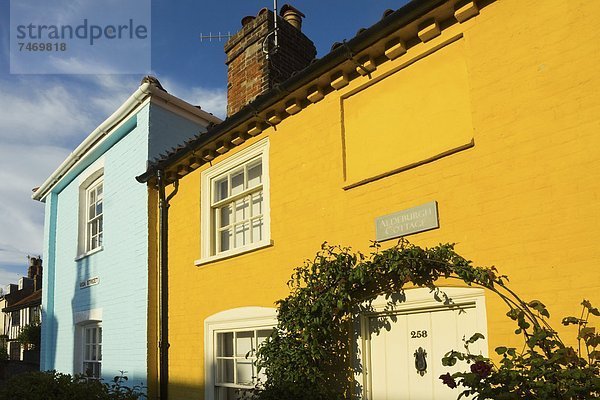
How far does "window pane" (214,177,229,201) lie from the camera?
28.8 feet

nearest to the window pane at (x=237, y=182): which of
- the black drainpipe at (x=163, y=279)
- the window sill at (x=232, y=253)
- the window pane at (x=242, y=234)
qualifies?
the window pane at (x=242, y=234)

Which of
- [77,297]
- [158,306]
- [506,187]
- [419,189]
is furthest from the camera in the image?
[77,297]

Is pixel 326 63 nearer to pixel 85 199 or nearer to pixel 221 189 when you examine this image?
pixel 221 189

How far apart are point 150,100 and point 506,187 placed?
23.9 ft

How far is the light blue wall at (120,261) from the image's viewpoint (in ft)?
32.7

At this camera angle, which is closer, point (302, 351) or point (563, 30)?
point (563, 30)

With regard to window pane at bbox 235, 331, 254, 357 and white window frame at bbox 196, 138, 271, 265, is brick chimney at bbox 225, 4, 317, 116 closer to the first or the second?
white window frame at bbox 196, 138, 271, 265

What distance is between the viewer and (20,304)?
35.5m

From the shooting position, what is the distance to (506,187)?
4.87 meters

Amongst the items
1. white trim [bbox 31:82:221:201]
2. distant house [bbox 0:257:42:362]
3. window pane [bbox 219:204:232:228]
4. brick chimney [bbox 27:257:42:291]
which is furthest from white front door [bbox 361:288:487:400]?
brick chimney [bbox 27:257:42:291]

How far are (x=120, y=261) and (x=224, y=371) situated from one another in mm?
3679

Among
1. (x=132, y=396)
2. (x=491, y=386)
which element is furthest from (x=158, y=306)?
(x=491, y=386)

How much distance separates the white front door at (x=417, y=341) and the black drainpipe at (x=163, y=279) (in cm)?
431

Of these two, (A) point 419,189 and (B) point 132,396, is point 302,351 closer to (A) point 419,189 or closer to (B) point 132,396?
(A) point 419,189
